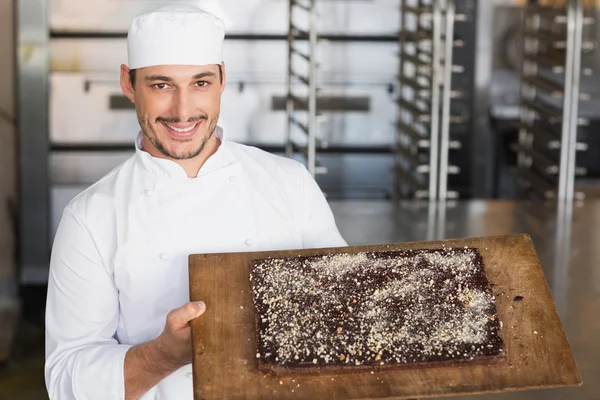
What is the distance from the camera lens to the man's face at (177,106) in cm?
145

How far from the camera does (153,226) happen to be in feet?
5.02

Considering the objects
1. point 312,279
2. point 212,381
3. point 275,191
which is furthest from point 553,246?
point 212,381

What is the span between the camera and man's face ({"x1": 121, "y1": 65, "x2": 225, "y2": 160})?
4.75ft

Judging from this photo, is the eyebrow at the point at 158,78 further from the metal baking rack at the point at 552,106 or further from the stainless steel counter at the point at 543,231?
the metal baking rack at the point at 552,106

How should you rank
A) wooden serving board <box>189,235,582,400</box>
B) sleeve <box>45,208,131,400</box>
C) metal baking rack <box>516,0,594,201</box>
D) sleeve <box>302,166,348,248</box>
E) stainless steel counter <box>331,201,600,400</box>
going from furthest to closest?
metal baking rack <box>516,0,594,201</box> < stainless steel counter <box>331,201,600,400</box> < sleeve <box>302,166,348,248</box> < sleeve <box>45,208,131,400</box> < wooden serving board <box>189,235,582,400</box>

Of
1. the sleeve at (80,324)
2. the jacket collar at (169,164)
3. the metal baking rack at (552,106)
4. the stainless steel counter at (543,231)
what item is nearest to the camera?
the sleeve at (80,324)

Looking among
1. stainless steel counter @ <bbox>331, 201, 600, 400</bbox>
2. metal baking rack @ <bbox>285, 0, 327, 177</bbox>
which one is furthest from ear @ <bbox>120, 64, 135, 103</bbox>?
metal baking rack @ <bbox>285, 0, 327, 177</bbox>

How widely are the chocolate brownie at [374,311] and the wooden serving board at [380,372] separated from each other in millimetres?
19

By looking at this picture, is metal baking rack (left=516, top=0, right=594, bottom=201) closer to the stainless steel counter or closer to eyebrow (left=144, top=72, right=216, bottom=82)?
the stainless steel counter

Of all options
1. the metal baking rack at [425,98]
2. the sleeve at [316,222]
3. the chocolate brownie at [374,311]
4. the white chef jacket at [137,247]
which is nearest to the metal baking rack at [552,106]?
the metal baking rack at [425,98]

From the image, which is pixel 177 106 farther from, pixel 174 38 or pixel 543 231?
pixel 543 231

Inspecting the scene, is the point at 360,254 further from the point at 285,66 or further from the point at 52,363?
the point at 285,66

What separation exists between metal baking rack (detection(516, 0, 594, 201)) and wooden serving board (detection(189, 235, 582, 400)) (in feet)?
7.93

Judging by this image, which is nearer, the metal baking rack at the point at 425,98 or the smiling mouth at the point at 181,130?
the smiling mouth at the point at 181,130
